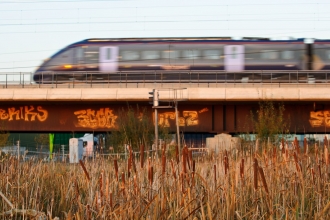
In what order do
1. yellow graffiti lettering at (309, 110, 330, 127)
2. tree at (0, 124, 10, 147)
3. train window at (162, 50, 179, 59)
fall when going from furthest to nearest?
1. train window at (162, 50, 179, 59)
2. yellow graffiti lettering at (309, 110, 330, 127)
3. tree at (0, 124, 10, 147)

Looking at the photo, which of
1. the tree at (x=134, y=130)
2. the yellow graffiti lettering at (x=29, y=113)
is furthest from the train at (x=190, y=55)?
the tree at (x=134, y=130)

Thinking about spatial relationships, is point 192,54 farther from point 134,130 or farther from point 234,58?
point 134,130

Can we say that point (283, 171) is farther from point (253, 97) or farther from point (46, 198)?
point (253, 97)

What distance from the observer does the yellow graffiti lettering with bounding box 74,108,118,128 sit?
3033 cm

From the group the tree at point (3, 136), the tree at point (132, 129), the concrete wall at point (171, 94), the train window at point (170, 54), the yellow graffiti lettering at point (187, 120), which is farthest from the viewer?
the train window at point (170, 54)

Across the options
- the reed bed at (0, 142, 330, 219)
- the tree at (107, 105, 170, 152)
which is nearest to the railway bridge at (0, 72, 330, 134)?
the tree at (107, 105, 170, 152)

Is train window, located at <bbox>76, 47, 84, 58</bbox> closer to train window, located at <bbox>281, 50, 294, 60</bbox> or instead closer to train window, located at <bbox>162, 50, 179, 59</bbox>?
train window, located at <bbox>162, 50, 179, 59</bbox>

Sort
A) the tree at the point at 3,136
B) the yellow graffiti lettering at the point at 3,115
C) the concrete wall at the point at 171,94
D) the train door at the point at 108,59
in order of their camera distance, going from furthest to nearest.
→ 1. the train door at the point at 108,59
2. the yellow graffiti lettering at the point at 3,115
3. the concrete wall at the point at 171,94
4. the tree at the point at 3,136

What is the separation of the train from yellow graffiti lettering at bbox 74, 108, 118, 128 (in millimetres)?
5017

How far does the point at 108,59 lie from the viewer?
115 feet

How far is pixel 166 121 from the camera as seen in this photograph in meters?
30.5

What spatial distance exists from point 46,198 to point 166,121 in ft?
70.2

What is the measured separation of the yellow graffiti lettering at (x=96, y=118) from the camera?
30.3 m

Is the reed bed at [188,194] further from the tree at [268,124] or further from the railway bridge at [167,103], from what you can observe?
the railway bridge at [167,103]
